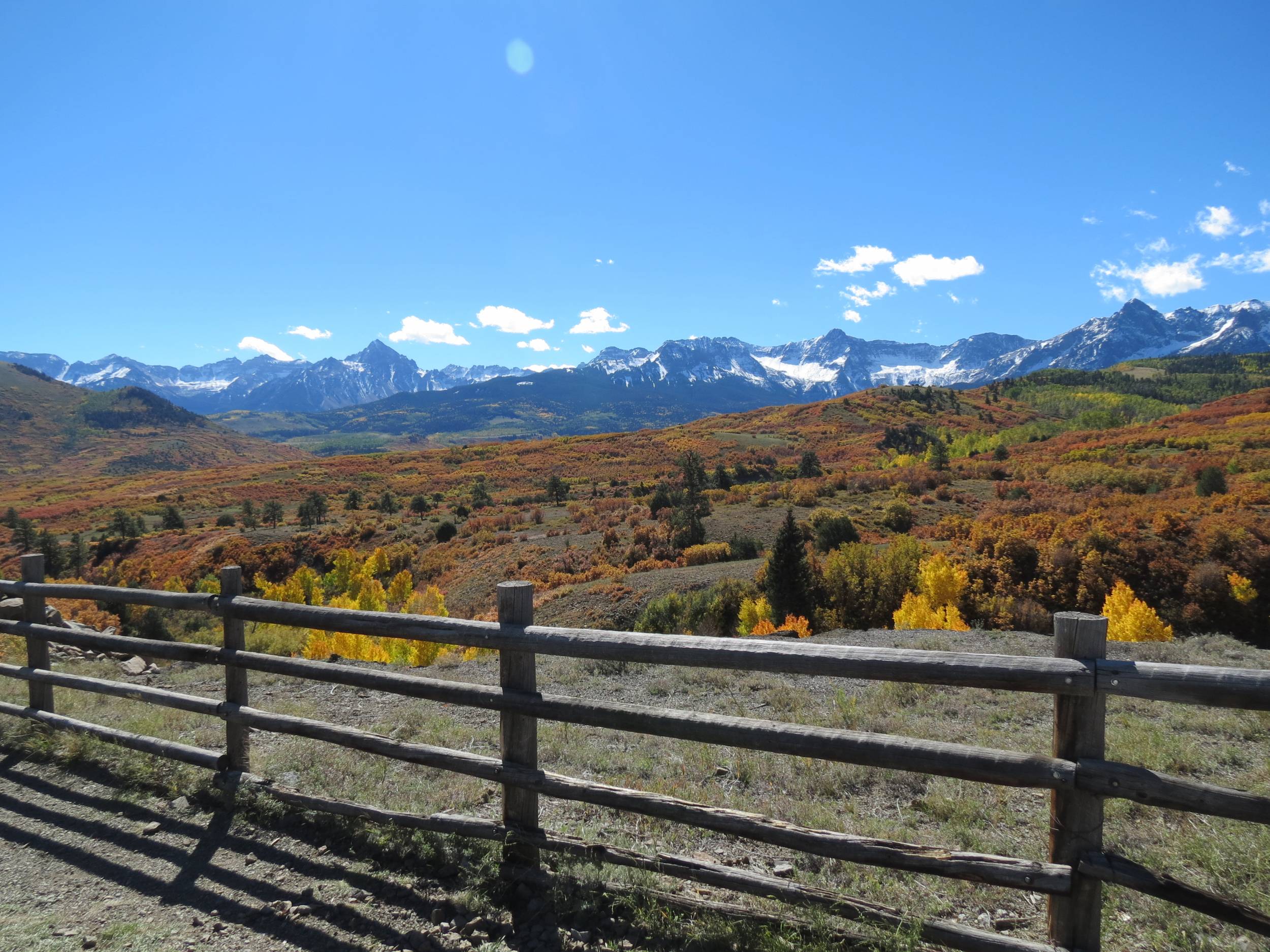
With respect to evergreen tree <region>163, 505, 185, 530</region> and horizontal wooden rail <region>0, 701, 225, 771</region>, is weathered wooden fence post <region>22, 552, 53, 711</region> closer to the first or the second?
horizontal wooden rail <region>0, 701, 225, 771</region>

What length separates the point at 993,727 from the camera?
6.99 meters

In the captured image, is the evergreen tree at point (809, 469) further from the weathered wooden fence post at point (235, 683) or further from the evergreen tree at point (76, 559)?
the evergreen tree at point (76, 559)

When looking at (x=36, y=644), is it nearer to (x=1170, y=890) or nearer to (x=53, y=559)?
(x=1170, y=890)

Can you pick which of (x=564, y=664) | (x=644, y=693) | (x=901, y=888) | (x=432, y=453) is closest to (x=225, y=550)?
(x=564, y=664)

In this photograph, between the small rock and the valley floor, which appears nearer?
the valley floor

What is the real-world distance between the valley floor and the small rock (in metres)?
1.85

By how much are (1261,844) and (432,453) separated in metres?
107

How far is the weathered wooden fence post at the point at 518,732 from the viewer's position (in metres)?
4.08

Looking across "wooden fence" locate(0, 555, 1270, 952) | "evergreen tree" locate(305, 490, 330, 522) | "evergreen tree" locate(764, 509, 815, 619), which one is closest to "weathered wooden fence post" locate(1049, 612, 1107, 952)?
"wooden fence" locate(0, 555, 1270, 952)

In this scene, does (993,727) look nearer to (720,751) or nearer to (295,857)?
(720,751)

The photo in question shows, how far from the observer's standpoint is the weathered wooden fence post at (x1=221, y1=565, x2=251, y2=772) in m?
5.37

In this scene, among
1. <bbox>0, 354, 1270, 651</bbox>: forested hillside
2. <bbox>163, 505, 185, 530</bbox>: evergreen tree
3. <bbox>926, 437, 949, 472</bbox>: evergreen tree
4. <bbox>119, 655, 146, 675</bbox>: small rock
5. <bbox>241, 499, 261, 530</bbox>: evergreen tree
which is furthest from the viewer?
<bbox>163, 505, 185, 530</bbox>: evergreen tree

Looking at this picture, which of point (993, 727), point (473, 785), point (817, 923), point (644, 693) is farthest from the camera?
point (644, 693)

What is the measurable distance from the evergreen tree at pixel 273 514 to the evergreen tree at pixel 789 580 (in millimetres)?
42332
